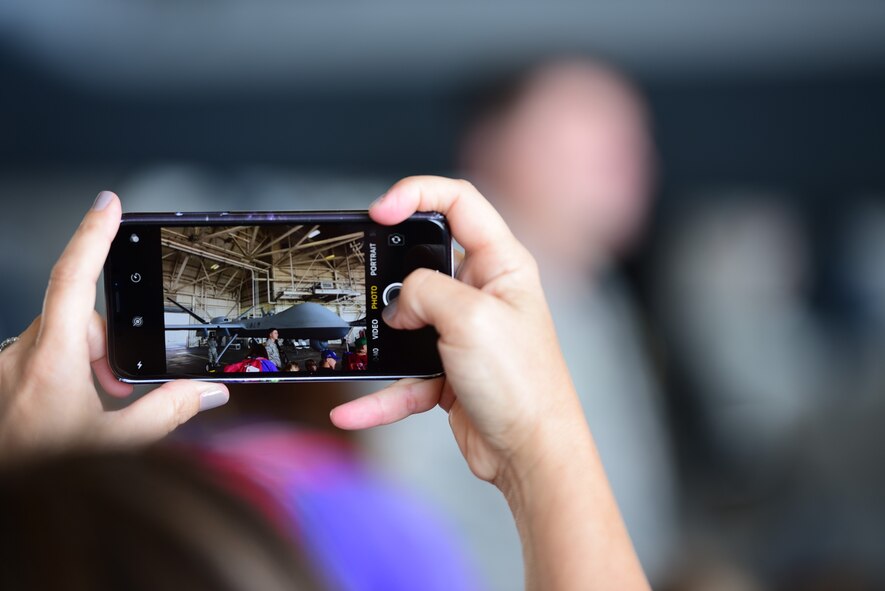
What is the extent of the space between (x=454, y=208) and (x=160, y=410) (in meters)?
0.37

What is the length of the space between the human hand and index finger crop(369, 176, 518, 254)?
280 mm

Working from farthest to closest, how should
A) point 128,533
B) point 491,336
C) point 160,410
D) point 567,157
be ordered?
point 567,157, point 160,410, point 491,336, point 128,533

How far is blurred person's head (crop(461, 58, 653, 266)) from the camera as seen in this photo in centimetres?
120

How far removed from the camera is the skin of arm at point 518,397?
18.5 inches

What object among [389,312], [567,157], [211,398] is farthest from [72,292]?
[567,157]

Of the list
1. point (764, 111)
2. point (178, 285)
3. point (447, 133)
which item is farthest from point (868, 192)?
point (178, 285)

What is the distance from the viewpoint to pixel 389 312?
65 centimetres

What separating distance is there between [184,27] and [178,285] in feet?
2.74

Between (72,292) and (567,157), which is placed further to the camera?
(567,157)

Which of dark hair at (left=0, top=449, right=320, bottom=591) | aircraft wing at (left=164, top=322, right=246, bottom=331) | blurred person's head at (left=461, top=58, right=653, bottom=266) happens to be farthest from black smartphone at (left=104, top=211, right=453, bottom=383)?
blurred person's head at (left=461, top=58, right=653, bottom=266)

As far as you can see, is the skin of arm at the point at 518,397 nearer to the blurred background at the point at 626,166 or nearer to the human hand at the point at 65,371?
the human hand at the point at 65,371

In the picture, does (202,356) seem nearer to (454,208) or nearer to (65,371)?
(65,371)

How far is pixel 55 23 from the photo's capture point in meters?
1.25

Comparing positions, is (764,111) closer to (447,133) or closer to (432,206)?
(447,133)
